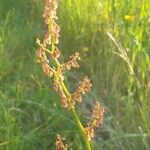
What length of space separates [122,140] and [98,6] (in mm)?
954

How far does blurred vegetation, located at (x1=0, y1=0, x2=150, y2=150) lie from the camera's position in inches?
74.4

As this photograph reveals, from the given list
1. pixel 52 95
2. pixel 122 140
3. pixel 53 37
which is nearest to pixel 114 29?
pixel 52 95

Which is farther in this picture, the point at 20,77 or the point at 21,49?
the point at 21,49

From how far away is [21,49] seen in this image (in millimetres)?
2592

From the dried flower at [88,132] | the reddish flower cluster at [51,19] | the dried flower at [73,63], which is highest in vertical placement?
the reddish flower cluster at [51,19]

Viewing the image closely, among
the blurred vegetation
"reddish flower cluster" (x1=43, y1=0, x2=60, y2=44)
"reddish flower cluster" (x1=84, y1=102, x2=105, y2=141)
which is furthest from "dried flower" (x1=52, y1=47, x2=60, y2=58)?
the blurred vegetation

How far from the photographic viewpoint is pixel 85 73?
2398 millimetres

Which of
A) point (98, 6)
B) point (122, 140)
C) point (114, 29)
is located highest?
point (98, 6)

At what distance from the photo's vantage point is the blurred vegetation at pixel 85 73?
74.4 inches

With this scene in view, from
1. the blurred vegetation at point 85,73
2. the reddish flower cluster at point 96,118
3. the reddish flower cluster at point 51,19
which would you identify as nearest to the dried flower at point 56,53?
the reddish flower cluster at point 51,19

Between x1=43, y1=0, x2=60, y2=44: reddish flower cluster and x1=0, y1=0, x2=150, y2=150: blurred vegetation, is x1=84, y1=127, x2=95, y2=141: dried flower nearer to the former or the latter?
x1=43, y1=0, x2=60, y2=44: reddish flower cluster

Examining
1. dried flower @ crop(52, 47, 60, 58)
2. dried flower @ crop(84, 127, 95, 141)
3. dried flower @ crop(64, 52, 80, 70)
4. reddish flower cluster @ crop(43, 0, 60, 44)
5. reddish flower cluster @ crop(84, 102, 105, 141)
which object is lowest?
dried flower @ crop(84, 127, 95, 141)

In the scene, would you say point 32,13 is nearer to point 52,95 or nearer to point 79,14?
point 79,14

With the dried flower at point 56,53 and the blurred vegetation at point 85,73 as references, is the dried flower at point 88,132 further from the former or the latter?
the blurred vegetation at point 85,73
